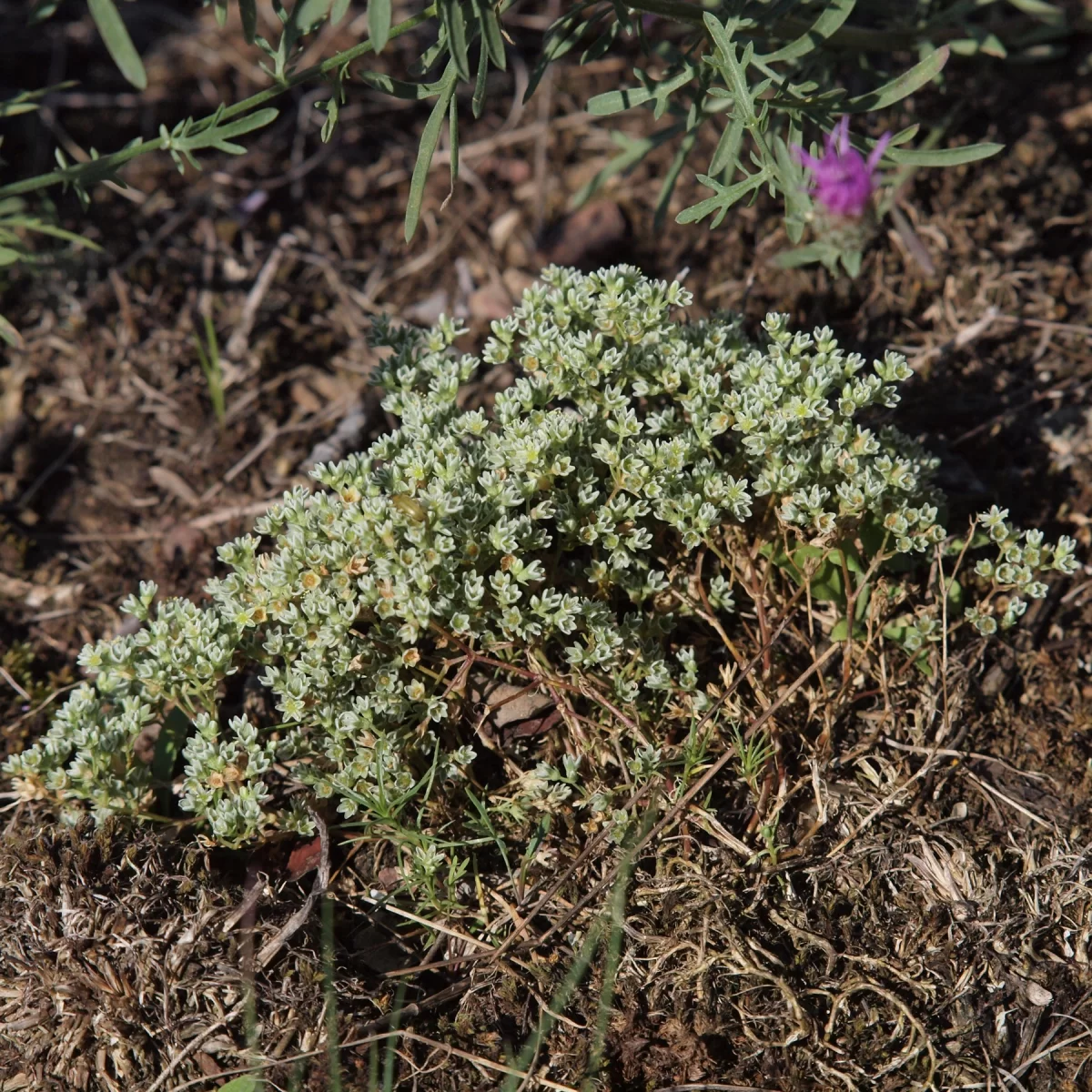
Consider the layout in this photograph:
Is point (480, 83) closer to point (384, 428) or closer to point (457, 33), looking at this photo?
point (457, 33)

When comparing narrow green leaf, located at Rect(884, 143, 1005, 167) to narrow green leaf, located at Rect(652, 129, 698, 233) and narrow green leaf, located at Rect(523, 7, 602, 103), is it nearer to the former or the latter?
narrow green leaf, located at Rect(652, 129, 698, 233)

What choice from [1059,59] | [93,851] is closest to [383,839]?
[93,851]

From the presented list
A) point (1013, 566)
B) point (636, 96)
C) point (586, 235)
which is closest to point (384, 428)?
point (586, 235)

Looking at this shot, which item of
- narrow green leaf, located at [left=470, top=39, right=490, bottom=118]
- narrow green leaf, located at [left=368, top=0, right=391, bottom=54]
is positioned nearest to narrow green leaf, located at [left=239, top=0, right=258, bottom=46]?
narrow green leaf, located at [left=368, top=0, right=391, bottom=54]

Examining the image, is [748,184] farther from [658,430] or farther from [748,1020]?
[748,1020]

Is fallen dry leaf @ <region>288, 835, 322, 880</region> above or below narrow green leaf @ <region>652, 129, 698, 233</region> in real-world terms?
below
